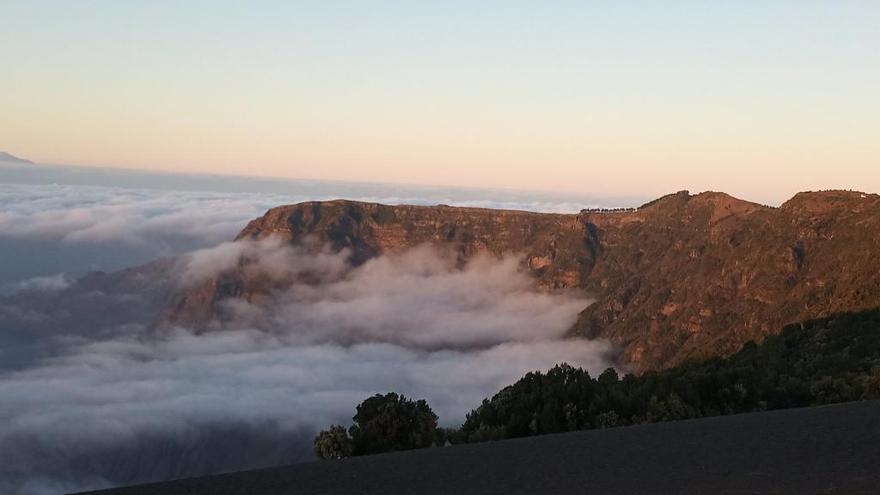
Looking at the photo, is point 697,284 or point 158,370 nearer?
point 697,284

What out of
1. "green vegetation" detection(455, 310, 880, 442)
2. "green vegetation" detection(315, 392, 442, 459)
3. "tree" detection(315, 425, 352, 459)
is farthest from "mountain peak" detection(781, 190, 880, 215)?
"tree" detection(315, 425, 352, 459)

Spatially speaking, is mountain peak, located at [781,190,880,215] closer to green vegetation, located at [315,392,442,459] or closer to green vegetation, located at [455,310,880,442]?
green vegetation, located at [455,310,880,442]

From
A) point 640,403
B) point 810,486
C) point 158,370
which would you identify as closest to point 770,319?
point 640,403

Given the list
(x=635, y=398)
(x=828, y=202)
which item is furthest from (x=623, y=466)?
(x=828, y=202)

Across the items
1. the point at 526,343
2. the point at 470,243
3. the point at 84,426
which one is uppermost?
the point at 470,243

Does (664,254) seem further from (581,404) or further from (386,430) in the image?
(386,430)

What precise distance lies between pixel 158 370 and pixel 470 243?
66.6 metres

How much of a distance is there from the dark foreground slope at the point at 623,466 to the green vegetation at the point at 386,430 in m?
2.93

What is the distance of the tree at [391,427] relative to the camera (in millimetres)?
12828

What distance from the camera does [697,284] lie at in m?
98.2

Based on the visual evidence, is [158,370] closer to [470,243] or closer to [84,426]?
[84,426]

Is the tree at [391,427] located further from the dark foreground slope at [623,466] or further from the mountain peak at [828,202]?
the mountain peak at [828,202]

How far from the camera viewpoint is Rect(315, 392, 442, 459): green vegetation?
12.4 meters

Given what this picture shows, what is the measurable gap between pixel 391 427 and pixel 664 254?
108 m
